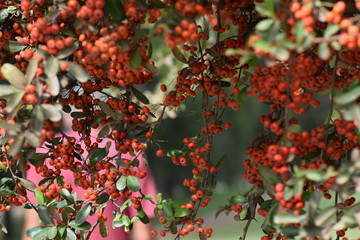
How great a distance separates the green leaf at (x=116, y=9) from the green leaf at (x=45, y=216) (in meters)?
0.39

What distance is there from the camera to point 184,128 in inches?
292

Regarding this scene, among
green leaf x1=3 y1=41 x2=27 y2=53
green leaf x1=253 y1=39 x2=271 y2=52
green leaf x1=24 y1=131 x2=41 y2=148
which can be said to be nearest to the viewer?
green leaf x1=253 y1=39 x2=271 y2=52

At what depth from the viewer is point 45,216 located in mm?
932

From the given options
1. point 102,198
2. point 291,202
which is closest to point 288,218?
point 291,202

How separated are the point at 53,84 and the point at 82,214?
0.91 feet

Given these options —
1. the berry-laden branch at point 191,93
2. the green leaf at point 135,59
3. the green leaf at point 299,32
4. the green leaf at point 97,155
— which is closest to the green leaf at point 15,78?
the berry-laden branch at point 191,93

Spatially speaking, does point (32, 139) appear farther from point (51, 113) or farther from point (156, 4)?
point (156, 4)

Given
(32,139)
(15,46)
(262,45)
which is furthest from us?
(15,46)

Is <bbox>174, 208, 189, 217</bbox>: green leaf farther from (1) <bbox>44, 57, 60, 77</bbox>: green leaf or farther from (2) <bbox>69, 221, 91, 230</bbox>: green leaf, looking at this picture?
(1) <bbox>44, 57, 60, 77</bbox>: green leaf

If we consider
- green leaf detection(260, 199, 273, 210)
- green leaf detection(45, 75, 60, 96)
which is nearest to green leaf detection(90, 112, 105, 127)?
green leaf detection(45, 75, 60, 96)

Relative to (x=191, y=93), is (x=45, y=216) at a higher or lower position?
lower

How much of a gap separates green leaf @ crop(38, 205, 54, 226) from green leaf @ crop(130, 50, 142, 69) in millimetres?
345

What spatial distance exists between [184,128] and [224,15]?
255 inches

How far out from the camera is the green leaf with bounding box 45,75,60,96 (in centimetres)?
71
